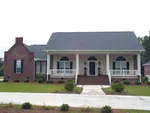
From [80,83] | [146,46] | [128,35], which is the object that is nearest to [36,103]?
[80,83]

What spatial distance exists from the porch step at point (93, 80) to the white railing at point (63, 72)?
1.22m

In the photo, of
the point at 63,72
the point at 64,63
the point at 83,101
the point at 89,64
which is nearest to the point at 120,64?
the point at 89,64

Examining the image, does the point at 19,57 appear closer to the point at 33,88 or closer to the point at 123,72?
the point at 33,88

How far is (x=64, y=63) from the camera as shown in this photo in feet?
90.9

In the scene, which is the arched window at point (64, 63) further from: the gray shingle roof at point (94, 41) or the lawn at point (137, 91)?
the lawn at point (137, 91)

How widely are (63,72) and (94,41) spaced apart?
6.06 m

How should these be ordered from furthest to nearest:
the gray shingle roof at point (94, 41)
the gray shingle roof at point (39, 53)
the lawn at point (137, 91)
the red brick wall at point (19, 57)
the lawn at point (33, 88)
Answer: the gray shingle roof at point (39, 53), the red brick wall at point (19, 57), the gray shingle roof at point (94, 41), the lawn at point (33, 88), the lawn at point (137, 91)

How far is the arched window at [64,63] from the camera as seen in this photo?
27578 millimetres

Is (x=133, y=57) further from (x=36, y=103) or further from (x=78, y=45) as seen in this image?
(x=36, y=103)

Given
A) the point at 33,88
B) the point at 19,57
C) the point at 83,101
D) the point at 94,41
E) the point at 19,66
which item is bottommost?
the point at 83,101

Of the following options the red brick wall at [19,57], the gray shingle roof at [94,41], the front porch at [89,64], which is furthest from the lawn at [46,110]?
the red brick wall at [19,57]

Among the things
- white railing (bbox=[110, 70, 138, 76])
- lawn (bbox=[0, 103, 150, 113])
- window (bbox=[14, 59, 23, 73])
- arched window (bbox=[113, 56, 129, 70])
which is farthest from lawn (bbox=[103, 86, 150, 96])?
window (bbox=[14, 59, 23, 73])

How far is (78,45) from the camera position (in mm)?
27203

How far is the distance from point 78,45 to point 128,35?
7647 mm
